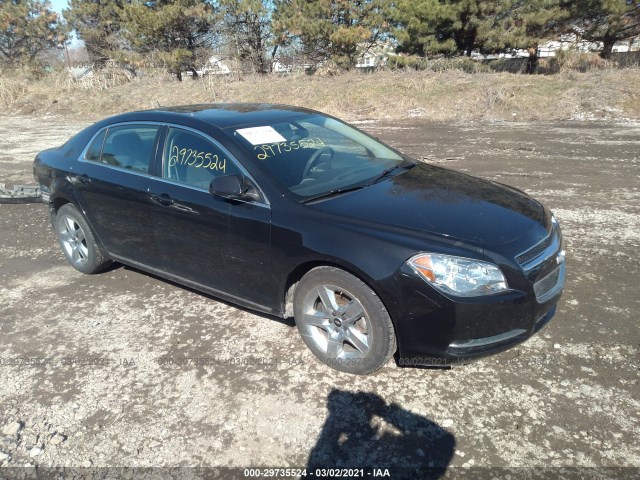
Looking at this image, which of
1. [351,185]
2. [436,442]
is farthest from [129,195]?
[436,442]

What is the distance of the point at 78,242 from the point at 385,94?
53.1ft

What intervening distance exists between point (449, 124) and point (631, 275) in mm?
11956

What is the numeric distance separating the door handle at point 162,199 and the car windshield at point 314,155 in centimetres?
72

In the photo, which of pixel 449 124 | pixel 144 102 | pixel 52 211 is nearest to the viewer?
pixel 52 211

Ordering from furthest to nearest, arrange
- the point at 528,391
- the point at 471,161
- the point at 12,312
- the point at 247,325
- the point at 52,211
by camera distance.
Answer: the point at 471,161, the point at 52,211, the point at 12,312, the point at 247,325, the point at 528,391

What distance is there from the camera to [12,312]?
13.8 feet

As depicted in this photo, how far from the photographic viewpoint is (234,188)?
3262mm

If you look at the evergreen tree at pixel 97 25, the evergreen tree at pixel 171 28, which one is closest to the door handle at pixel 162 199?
the evergreen tree at pixel 171 28

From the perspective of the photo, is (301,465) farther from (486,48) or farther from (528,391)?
(486,48)

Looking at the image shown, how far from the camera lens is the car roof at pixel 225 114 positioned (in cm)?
385

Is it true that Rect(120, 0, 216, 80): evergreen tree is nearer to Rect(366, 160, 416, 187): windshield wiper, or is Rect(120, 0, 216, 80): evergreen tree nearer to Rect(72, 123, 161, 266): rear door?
Rect(72, 123, 161, 266): rear door

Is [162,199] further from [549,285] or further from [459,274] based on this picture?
[549,285]

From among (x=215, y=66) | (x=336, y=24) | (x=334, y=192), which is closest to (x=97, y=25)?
(x=215, y=66)

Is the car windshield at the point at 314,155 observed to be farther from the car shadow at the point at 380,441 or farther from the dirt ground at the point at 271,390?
the car shadow at the point at 380,441
